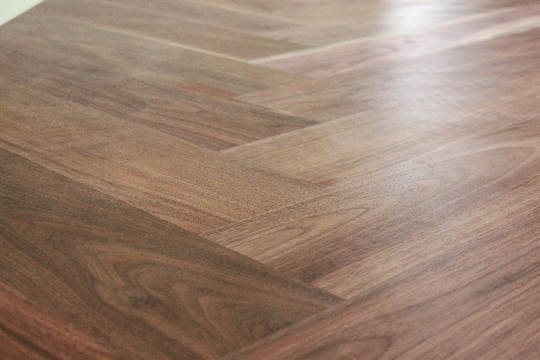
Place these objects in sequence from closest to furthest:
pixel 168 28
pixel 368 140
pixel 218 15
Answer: pixel 368 140
pixel 168 28
pixel 218 15

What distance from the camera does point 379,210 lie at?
27.6 inches

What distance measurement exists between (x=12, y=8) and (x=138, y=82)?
22.3 inches

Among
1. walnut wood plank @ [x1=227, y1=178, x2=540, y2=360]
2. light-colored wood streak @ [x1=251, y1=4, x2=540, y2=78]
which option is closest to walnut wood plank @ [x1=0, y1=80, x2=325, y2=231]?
walnut wood plank @ [x1=227, y1=178, x2=540, y2=360]

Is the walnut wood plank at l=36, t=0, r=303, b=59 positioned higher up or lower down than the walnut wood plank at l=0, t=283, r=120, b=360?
higher up

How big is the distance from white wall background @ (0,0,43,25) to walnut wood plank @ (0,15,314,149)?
0.19 feet

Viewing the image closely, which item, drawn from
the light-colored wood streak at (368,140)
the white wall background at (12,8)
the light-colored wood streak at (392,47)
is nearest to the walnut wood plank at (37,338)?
the light-colored wood streak at (368,140)

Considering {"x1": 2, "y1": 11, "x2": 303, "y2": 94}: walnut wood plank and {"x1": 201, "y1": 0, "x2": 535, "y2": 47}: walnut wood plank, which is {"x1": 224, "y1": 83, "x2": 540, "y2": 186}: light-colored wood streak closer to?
{"x1": 2, "y1": 11, "x2": 303, "y2": 94}: walnut wood plank

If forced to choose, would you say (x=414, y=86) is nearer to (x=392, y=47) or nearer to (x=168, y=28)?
(x=392, y=47)

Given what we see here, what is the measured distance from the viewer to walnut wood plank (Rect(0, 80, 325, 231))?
0.70m

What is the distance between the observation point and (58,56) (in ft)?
4.04

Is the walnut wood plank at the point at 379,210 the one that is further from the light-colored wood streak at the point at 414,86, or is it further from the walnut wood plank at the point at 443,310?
the light-colored wood streak at the point at 414,86

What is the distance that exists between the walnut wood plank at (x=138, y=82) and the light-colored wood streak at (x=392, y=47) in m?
0.10

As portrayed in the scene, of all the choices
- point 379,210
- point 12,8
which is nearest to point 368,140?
point 379,210

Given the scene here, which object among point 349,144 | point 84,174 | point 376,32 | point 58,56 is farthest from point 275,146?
point 376,32
